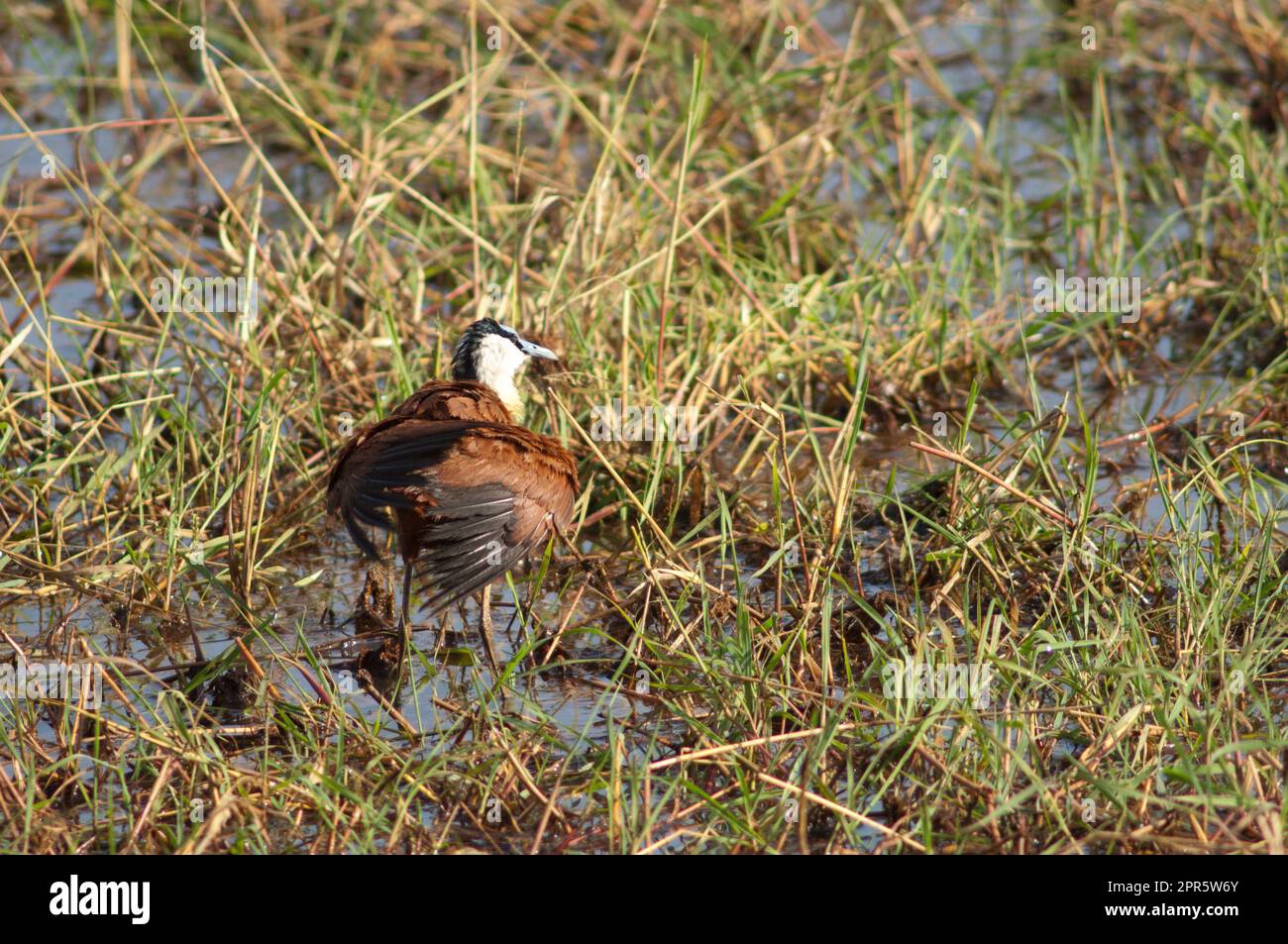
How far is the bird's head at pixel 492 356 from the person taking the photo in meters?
5.27

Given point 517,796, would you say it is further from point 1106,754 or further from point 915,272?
point 915,272

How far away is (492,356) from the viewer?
528cm

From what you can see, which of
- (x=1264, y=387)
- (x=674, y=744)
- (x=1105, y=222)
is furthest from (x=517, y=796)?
(x=1105, y=222)

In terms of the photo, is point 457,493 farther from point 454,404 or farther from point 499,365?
point 499,365

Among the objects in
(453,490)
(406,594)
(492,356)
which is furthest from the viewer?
(492,356)

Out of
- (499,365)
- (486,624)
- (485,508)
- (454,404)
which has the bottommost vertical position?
(486,624)

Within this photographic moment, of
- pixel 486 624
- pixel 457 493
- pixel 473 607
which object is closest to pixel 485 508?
pixel 457 493

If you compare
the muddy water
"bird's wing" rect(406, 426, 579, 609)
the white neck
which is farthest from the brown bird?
the white neck

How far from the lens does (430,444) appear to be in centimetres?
451

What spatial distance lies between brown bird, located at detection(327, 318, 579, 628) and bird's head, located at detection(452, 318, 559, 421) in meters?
0.44

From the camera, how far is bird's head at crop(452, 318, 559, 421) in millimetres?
5273

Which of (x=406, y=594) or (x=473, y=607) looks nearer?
(x=406, y=594)

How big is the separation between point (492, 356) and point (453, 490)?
915 mm

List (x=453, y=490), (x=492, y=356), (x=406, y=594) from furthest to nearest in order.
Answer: (x=492, y=356) < (x=406, y=594) < (x=453, y=490)
